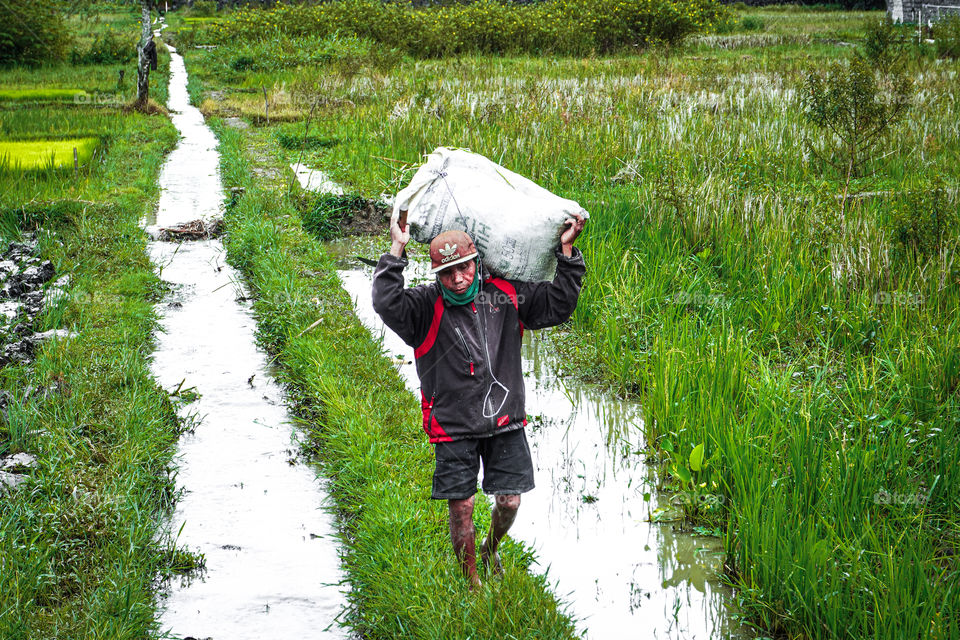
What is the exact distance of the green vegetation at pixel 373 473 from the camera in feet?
9.55

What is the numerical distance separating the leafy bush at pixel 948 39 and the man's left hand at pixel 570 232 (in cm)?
2080

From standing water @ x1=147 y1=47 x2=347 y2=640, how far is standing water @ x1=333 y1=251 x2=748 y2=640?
2.92 feet

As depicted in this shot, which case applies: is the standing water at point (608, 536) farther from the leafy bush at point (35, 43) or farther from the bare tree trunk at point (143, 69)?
the leafy bush at point (35, 43)

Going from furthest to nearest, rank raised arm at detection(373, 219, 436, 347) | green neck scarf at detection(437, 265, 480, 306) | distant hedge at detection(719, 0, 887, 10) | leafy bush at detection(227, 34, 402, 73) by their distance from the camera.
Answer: distant hedge at detection(719, 0, 887, 10) < leafy bush at detection(227, 34, 402, 73) < green neck scarf at detection(437, 265, 480, 306) < raised arm at detection(373, 219, 436, 347)

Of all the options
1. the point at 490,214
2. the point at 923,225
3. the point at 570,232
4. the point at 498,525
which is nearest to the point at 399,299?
the point at 490,214

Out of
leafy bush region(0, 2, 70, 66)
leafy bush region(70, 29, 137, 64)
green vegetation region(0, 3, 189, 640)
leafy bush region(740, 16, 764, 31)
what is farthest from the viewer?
leafy bush region(740, 16, 764, 31)

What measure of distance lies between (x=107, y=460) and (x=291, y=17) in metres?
26.8

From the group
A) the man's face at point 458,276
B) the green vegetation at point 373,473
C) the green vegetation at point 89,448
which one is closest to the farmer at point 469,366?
the man's face at point 458,276

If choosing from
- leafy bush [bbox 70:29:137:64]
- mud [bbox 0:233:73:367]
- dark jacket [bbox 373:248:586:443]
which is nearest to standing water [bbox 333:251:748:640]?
dark jacket [bbox 373:248:586:443]

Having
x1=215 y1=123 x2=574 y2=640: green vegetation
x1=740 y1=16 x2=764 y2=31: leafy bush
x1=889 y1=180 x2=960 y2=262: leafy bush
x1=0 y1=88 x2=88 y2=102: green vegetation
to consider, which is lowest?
x1=215 y1=123 x2=574 y2=640: green vegetation

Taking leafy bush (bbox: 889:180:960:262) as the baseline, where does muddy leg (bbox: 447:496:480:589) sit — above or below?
below

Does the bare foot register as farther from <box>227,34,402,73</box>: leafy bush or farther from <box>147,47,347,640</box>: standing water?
<box>227,34,402,73</box>: leafy bush

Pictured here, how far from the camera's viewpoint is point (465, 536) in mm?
2982

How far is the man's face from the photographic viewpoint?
2797 mm
